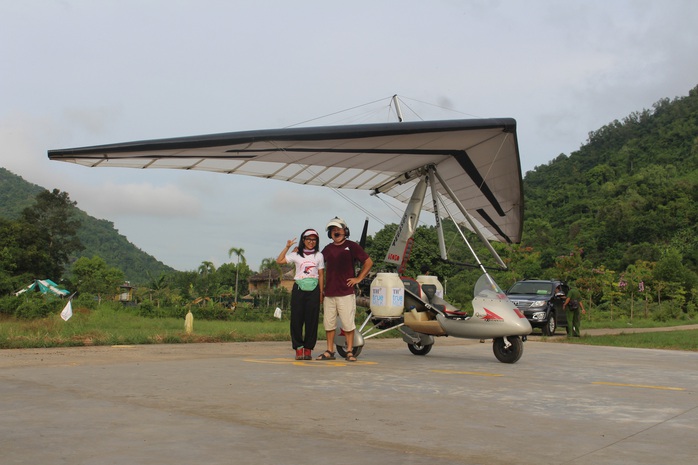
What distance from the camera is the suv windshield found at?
1992 cm

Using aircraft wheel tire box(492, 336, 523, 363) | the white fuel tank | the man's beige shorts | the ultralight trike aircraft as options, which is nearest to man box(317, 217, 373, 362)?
the man's beige shorts

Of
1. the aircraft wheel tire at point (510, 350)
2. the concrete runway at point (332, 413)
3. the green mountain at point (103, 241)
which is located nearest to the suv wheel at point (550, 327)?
the aircraft wheel tire at point (510, 350)

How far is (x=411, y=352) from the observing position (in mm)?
10891

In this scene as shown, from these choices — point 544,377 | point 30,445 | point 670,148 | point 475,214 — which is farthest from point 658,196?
point 30,445

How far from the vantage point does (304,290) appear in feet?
29.9

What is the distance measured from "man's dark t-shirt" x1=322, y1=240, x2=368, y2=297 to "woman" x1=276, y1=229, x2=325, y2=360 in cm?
13

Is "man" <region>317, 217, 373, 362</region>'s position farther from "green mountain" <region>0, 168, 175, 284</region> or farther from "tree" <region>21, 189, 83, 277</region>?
"green mountain" <region>0, 168, 175, 284</region>

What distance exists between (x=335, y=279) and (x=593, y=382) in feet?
11.8

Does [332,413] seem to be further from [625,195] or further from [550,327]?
[625,195]

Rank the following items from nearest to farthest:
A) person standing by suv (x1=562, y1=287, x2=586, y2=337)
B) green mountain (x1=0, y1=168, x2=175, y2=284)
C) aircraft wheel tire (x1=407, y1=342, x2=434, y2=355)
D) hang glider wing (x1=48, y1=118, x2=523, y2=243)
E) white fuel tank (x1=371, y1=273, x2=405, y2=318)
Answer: hang glider wing (x1=48, y1=118, x2=523, y2=243), white fuel tank (x1=371, y1=273, x2=405, y2=318), aircraft wheel tire (x1=407, y1=342, x2=434, y2=355), person standing by suv (x1=562, y1=287, x2=586, y2=337), green mountain (x1=0, y1=168, x2=175, y2=284)

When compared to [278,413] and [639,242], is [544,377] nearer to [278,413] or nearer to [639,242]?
[278,413]

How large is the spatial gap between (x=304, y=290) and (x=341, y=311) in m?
0.59

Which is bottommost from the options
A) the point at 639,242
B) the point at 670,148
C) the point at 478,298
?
the point at 478,298

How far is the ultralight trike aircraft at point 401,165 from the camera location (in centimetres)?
829
